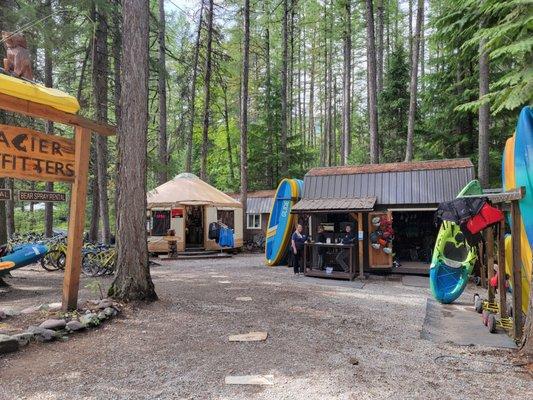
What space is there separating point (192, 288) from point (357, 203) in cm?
564

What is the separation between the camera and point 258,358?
425cm

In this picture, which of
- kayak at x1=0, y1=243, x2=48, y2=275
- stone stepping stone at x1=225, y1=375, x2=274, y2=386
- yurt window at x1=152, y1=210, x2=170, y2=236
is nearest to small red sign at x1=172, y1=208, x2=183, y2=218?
yurt window at x1=152, y1=210, x2=170, y2=236

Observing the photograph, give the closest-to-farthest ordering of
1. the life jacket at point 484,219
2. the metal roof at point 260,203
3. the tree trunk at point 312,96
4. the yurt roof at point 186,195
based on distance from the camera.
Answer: the life jacket at point 484,219, the yurt roof at point 186,195, the metal roof at point 260,203, the tree trunk at point 312,96

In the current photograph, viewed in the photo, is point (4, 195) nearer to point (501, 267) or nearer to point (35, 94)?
point (35, 94)

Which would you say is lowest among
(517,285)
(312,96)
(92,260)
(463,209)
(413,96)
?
(92,260)

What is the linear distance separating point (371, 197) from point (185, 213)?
27.9ft

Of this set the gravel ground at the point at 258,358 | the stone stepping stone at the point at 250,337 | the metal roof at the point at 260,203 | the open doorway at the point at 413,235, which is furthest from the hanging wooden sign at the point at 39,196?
the metal roof at the point at 260,203

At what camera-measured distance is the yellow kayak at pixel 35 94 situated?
504cm

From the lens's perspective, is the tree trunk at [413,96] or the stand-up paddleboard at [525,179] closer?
the stand-up paddleboard at [525,179]

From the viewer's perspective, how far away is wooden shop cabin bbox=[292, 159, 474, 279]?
1141 centimetres

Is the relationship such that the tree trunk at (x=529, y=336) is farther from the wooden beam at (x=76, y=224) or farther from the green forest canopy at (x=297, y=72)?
the wooden beam at (x=76, y=224)

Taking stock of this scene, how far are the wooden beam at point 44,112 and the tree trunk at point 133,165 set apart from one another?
452 millimetres

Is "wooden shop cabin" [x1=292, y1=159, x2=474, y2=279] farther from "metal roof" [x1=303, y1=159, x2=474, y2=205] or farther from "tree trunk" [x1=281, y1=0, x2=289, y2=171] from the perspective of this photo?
"tree trunk" [x1=281, y1=0, x2=289, y2=171]

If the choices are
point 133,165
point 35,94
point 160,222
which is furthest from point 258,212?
point 35,94
